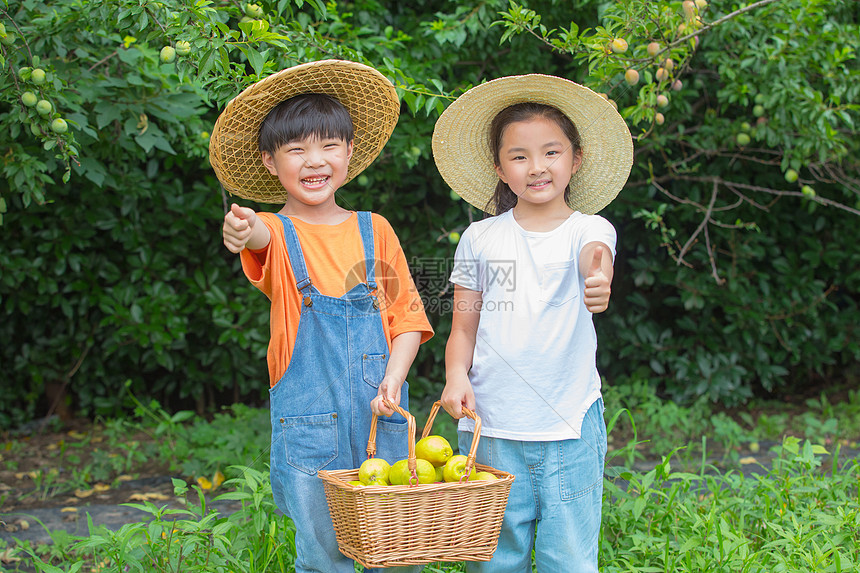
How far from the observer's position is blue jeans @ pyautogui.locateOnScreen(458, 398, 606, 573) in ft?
5.91

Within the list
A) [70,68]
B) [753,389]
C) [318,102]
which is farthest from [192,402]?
[753,389]

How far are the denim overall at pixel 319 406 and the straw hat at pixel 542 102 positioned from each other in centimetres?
51

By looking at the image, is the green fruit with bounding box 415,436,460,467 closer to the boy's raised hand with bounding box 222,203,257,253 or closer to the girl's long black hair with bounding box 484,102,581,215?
the boy's raised hand with bounding box 222,203,257,253

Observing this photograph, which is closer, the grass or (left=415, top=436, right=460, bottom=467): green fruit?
(left=415, top=436, right=460, bottom=467): green fruit

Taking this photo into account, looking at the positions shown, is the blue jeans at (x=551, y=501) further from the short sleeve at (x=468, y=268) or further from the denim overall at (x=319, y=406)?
the short sleeve at (x=468, y=268)

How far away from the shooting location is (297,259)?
1796 millimetres

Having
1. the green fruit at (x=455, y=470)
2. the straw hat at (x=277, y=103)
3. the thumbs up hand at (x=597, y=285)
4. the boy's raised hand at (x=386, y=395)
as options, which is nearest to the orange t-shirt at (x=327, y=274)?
the boy's raised hand at (x=386, y=395)

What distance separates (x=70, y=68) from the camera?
107 inches

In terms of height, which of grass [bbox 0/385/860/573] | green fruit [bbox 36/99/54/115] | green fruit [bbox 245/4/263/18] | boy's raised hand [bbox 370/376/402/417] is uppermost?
green fruit [bbox 245/4/263/18]

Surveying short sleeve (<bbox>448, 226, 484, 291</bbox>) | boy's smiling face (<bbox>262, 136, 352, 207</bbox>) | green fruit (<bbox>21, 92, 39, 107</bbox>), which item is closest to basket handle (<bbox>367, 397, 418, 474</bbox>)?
short sleeve (<bbox>448, 226, 484, 291</bbox>)

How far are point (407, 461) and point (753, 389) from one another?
4.12 meters

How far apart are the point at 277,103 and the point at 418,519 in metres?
1.06

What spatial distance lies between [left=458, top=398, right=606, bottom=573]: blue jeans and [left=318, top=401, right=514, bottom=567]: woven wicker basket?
0.18 metres

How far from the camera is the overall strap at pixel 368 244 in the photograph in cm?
186
